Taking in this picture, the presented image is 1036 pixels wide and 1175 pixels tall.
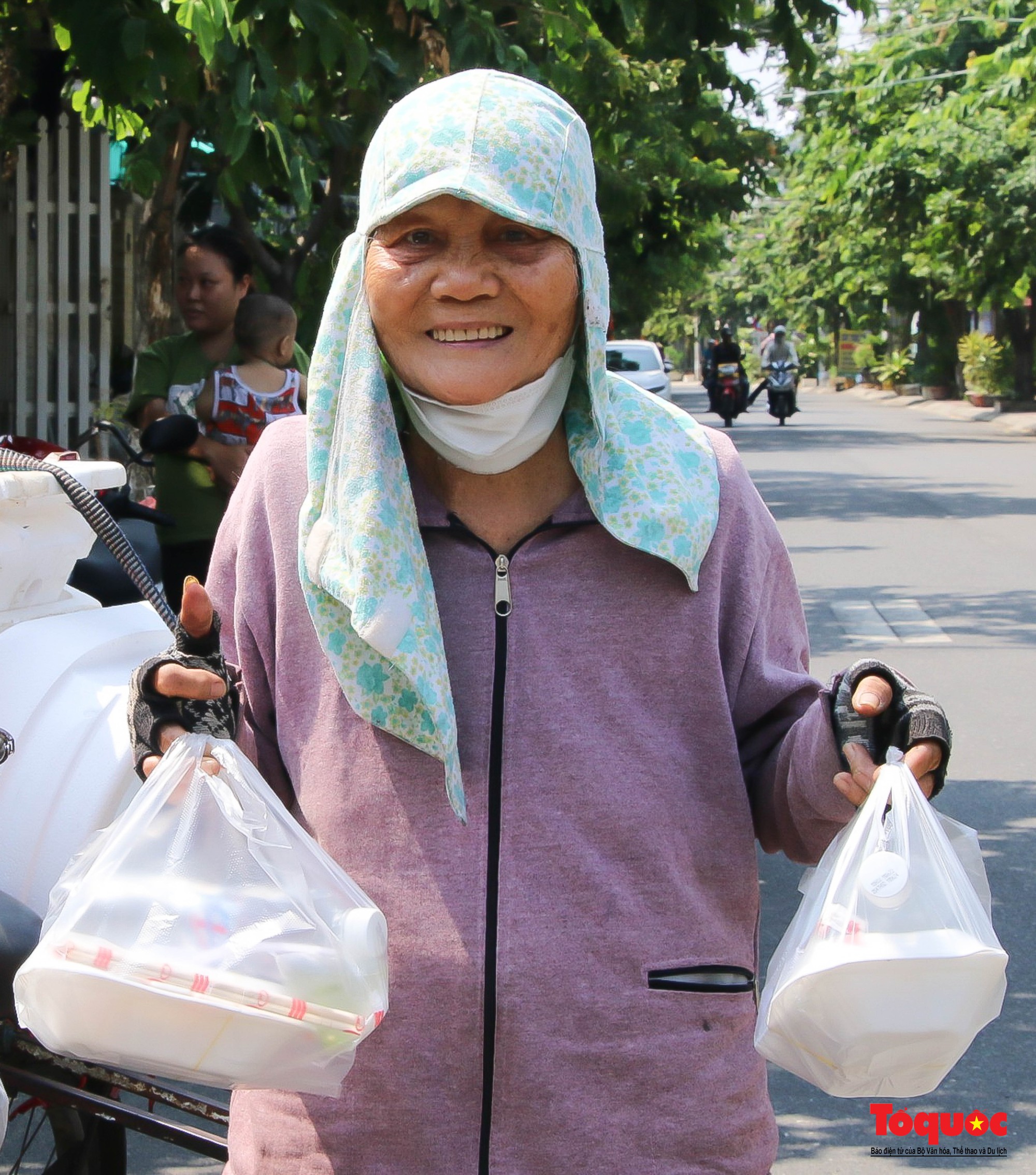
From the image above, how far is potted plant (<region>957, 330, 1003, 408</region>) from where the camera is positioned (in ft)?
109

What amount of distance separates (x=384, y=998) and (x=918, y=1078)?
1.71 ft

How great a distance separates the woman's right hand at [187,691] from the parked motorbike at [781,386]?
2824 centimetres

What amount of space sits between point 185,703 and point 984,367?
3357 cm

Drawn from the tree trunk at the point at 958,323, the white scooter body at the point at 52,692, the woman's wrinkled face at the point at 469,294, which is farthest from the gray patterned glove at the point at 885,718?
the tree trunk at the point at 958,323

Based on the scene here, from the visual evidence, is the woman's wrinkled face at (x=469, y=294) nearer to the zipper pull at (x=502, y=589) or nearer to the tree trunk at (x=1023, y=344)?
the zipper pull at (x=502, y=589)

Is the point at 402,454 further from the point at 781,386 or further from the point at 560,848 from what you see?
the point at 781,386

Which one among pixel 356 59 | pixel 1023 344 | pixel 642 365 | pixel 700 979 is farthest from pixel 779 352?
pixel 700 979

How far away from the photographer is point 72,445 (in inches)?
303

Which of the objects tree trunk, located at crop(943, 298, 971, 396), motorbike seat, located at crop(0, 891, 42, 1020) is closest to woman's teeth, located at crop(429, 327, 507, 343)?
motorbike seat, located at crop(0, 891, 42, 1020)

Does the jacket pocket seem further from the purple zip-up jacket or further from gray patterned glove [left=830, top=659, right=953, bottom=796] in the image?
gray patterned glove [left=830, top=659, right=953, bottom=796]

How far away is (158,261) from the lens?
8.16 meters

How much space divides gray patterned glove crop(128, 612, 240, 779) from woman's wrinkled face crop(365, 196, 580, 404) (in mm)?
360

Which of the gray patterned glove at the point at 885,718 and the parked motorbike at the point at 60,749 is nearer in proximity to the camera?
the gray patterned glove at the point at 885,718

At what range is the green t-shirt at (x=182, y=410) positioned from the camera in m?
5.41
